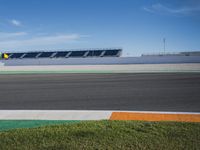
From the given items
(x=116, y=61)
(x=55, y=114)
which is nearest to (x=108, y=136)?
(x=55, y=114)

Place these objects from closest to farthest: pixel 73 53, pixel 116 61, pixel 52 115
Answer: pixel 52 115
pixel 116 61
pixel 73 53

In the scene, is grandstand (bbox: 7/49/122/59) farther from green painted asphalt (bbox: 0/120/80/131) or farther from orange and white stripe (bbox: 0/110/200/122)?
green painted asphalt (bbox: 0/120/80/131)

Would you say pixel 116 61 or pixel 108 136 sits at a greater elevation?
pixel 108 136

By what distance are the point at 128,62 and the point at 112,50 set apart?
1285 inches

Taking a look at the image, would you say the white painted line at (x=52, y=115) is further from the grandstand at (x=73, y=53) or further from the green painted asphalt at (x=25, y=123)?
the grandstand at (x=73, y=53)

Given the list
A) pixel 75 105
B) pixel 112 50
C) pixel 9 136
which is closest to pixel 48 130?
pixel 9 136

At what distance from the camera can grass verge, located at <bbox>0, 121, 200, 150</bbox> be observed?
4523mm

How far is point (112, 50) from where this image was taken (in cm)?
7112

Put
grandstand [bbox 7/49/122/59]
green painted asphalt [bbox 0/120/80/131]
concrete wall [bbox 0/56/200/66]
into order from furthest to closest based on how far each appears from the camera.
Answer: grandstand [bbox 7/49/122/59]
concrete wall [bbox 0/56/200/66]
green painted asphalt [bbox 0/120/80/131]

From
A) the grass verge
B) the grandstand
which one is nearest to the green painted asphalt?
the grass verge

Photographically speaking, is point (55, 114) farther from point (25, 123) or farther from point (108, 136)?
point (108, 136)

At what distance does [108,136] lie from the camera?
500 cm

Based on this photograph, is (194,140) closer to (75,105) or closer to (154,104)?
(154,104)

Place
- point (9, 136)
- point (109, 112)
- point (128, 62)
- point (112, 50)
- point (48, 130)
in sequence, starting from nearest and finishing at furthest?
point (9, 136) < point (48, 130) < point (109, 112) < point (128, 62) < point (112, 50)
